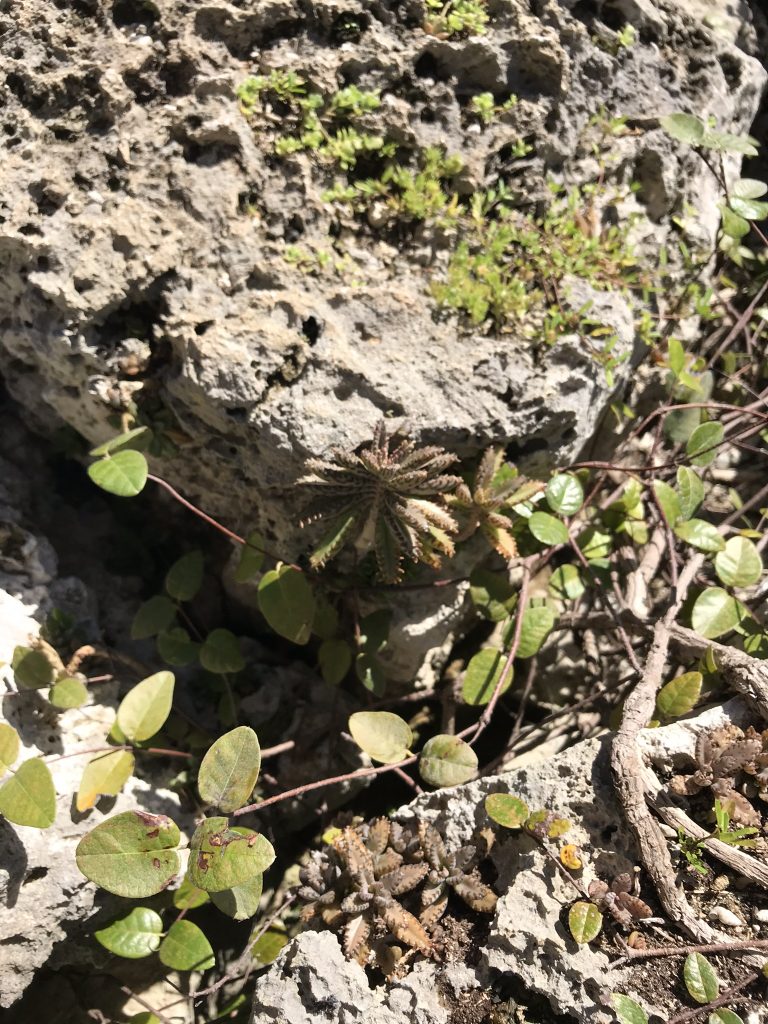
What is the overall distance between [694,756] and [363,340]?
1677 millimetres

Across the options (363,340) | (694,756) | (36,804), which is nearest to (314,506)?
(363,340)

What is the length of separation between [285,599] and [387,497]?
1.81 feet

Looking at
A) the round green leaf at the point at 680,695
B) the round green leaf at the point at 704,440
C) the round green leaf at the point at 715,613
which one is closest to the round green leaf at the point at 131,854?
the round green leaf at the point at 680,695

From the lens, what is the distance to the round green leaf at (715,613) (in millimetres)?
2564

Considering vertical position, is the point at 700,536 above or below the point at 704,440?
below

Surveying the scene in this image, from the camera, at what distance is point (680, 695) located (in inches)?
94.1

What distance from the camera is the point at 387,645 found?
9.58 ft

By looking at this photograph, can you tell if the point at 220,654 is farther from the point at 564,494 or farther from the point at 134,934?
the point at 564,494

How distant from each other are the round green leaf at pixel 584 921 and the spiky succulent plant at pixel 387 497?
3.47 ft

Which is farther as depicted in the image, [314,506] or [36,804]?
[314,506]

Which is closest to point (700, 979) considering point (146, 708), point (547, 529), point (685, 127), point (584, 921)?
point (584, 921)

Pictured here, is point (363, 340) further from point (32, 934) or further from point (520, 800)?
point (32, 934)

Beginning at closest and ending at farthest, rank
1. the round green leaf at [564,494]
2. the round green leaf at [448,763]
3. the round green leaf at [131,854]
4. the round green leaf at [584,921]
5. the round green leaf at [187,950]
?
the round green leaf at [584,921]
the round green leaf at [131,854]
the round green leaf at [187,950]
the round green leaf at [448,763]
the round green leaf at [564,494]

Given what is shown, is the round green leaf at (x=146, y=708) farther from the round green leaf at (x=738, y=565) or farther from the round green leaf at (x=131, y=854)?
the round green leaf at (x=738, y=565)
